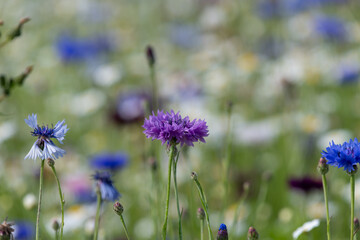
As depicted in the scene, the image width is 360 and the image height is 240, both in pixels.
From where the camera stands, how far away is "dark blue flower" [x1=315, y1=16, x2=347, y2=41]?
292 cm

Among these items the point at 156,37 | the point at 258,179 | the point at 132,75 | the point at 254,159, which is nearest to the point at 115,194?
the point at 258,179

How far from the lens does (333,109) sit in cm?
270

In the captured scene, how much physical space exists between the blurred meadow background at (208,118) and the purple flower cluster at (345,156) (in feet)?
1.42

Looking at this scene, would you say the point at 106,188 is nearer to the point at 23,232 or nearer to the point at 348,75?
the point at 23,232

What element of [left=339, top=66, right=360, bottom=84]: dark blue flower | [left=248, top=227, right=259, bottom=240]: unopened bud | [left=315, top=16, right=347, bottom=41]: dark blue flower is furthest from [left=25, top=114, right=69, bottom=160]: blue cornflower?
[left=315, top=16, right=347, bottom=41]: dark blue flower

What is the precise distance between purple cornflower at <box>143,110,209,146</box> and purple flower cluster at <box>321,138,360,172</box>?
0.62ft

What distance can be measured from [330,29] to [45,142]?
7.72 feet

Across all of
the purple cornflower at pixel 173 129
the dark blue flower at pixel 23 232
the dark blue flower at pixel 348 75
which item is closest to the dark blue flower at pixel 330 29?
the dark blue flower at pixel 348 75

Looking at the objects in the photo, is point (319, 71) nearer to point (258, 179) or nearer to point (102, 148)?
point (258, 179)

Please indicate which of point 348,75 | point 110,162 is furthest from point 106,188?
point 348,75

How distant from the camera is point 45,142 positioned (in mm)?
848

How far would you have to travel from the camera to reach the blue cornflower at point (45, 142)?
832 millimetres

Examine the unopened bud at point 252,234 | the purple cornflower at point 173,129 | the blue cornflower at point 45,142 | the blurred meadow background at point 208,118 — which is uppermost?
the blurred meadow background at point 208,118

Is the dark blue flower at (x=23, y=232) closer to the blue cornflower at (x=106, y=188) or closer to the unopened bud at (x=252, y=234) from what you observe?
the blue cornflower at (x=106, y=188)
